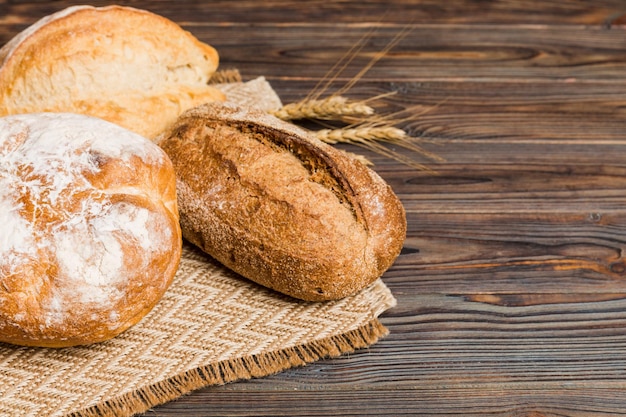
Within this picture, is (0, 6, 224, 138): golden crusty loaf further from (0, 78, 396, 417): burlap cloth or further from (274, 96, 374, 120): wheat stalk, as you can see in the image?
(0, 78, 396, 417): burlap cloth

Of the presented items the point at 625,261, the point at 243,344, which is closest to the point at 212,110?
the point at 243,344

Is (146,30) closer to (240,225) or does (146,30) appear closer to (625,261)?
(240,225)

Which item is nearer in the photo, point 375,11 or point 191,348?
point 191,348

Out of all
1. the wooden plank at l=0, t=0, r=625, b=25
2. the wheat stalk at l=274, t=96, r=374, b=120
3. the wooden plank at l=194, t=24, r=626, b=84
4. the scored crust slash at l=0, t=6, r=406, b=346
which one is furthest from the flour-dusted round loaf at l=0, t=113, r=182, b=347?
the wooden plank at l=0, t=0, r=625, b=25

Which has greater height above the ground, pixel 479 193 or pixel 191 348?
pixel 479 193

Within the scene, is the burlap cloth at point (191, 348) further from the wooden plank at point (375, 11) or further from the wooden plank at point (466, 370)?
the wooden plank at point (375, 11)

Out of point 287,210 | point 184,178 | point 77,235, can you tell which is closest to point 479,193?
point 287,210

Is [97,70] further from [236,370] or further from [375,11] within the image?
[375,11]
